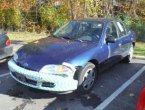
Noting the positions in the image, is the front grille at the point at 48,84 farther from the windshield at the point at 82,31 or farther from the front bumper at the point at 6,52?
the front bumper at the point at 6,52

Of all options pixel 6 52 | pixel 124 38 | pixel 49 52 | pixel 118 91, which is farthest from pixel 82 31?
pixel 6 52

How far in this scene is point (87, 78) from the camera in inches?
249

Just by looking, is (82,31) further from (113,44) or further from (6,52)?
(6,52)

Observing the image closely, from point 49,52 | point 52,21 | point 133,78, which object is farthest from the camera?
point 52,21

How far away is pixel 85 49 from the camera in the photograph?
643 centimetres

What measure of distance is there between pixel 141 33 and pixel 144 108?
Answer: 10969mm

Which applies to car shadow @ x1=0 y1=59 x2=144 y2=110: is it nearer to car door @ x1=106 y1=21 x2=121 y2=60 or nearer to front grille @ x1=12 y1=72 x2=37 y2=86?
front grille @ x1=12 y1=72 x2=37 y2=86

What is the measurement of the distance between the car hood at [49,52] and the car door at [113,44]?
68cm

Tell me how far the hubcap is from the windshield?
35.9 inches

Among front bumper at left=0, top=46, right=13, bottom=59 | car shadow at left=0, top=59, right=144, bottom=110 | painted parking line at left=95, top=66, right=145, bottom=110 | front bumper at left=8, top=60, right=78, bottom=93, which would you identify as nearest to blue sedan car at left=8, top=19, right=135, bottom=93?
front bumper at left=8, top=60, right=78, bottom=93

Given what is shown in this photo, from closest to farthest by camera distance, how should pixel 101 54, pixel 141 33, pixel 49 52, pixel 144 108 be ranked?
pixel 144 108 < pixel 49 52 < pixel 101 54 < pixel 141 33

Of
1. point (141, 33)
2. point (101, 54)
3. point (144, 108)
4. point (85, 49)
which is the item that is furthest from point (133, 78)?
point (141, 33)

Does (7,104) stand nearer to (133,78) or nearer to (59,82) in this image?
(59,82)

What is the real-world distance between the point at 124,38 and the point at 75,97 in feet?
8.92
